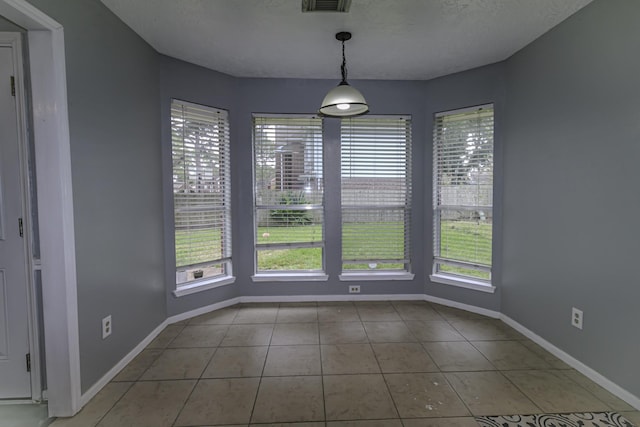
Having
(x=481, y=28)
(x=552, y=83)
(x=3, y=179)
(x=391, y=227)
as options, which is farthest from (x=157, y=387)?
(x=552, y=83)

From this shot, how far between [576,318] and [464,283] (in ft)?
3.77

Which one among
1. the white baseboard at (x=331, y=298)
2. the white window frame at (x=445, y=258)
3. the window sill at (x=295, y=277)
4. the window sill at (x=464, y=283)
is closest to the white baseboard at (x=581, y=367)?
the window sill at (x=464, y=283)

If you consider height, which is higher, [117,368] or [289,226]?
[289,226]

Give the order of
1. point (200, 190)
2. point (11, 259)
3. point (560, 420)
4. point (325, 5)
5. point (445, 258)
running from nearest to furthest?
point (560, 420)
point (11, 259)
point (325, 5)
point (200, 190)
point (445, 258)

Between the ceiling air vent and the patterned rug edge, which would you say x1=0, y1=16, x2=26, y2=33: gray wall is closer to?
the ceiling air vent

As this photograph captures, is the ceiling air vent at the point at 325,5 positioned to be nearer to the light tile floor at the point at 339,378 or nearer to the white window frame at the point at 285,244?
the white window frame at the point at 285,244

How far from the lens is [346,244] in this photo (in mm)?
3695

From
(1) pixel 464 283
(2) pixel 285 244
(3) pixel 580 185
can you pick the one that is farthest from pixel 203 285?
(3) pixel 580 185

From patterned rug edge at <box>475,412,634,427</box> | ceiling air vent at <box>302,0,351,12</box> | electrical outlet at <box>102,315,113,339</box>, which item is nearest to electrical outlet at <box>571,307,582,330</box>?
patterned rug edge at <box>475,412,634,427</box>

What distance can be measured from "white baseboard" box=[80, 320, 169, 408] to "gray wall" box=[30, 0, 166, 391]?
0.14 ft

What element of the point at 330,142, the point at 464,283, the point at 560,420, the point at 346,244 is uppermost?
the point at 330,142

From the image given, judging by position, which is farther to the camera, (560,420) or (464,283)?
(464,283)

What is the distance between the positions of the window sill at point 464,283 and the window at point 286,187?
56.2 inches

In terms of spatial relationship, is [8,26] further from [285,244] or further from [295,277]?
[295,277]
